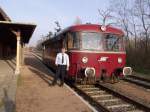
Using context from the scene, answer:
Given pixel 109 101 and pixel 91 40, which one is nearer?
pixel 109 101

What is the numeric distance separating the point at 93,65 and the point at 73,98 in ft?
11.8

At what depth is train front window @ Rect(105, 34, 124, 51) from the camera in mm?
15856

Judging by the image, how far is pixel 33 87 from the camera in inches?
583

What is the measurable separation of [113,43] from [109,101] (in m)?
Result: 4.60

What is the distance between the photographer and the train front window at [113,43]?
15856 millimetres

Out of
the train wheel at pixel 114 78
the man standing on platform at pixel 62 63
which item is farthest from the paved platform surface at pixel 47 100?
the train wheel at pixel 114 78

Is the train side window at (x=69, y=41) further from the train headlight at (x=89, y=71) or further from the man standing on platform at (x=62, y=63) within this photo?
the train headlight at (x=89, y=71)

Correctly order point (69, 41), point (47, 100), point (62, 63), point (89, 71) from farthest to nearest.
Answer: point (69, 41) → point (62, 63) → point (89, 71) → point (47, 100)

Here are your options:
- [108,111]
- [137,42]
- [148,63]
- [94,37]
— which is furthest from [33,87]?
[137,42]

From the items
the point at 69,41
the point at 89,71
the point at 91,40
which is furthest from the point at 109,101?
the point at 69,41

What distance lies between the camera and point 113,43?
52.7 feet

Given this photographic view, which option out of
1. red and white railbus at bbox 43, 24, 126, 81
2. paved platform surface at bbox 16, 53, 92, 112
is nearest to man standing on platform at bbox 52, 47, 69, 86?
red and white railbus at bbox 43, 24, 126, 81

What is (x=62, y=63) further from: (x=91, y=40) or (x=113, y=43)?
(x=113, y=43)

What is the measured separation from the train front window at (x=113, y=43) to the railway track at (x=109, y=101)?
184 centimetres
